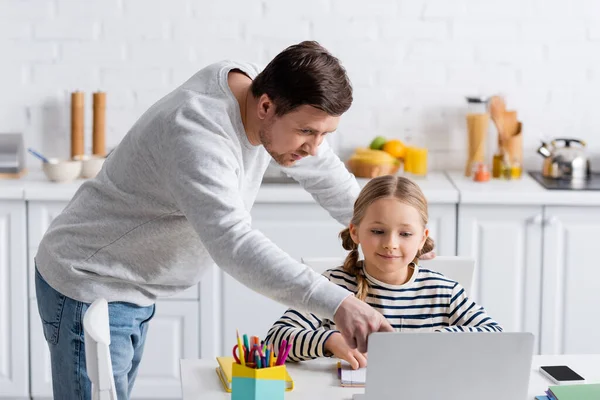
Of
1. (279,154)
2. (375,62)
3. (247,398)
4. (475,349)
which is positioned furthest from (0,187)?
(475,349)

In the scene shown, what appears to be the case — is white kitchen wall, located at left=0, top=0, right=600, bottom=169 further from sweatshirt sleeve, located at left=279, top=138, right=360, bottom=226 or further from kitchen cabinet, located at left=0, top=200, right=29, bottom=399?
sweatshirt sleeve, located at left=279, top=138, right=360, bottom=226

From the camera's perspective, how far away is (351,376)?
207 cm

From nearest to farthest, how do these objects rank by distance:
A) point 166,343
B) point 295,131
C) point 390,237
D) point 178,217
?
point 295,131 → point 178,217 → point 390,237 → point 166,343

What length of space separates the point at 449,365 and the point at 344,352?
440mm

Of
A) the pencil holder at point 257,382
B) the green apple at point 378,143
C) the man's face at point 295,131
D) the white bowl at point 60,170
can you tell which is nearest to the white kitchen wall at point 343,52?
the green apple at point 378,143

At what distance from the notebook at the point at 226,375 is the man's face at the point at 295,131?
44cm

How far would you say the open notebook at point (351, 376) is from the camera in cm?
204

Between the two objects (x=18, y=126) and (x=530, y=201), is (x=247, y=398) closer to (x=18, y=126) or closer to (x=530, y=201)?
(x=530, y=201)

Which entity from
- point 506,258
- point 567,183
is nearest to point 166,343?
point 506,258

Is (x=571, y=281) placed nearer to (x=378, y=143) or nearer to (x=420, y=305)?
(x=378, y=143)

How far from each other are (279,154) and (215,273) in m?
1.65

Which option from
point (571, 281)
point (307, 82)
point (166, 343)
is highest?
point (307, 82)

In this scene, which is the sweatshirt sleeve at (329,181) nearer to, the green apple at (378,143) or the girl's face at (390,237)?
the girl's face at (390,237)

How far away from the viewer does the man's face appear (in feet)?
6.56
